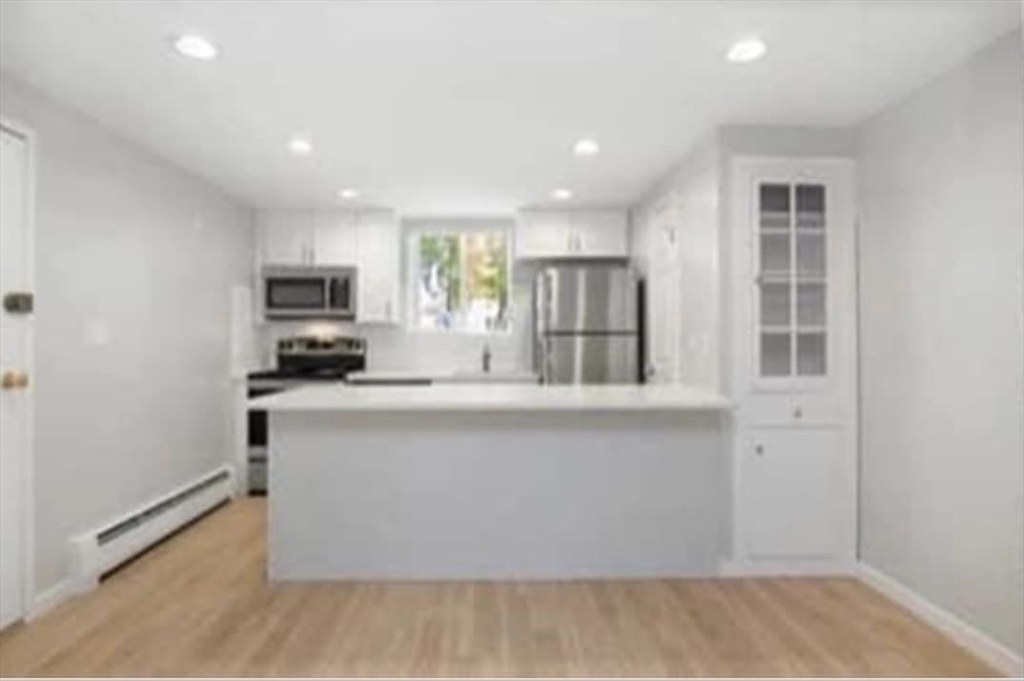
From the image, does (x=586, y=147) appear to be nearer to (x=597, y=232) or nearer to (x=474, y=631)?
(x=597, y=232)

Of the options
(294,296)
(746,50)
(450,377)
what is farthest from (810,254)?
(294,296)

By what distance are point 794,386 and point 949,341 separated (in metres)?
0.92

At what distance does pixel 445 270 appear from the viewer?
7066 mm

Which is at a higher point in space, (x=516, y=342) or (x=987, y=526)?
(x=516, y=342)

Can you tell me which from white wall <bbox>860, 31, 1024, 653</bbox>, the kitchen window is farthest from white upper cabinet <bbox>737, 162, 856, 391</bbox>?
the kitchen window

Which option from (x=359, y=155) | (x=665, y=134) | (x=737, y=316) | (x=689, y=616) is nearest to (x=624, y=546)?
(x=689, y=616)

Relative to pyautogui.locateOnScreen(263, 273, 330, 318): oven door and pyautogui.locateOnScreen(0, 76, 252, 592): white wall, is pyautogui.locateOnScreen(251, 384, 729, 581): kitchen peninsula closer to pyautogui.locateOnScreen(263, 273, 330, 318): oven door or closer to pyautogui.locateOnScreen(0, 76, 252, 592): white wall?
pyautogui.locateOnScreen(0, 76, 252, 592): white wall

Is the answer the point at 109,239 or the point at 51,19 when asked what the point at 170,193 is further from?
the point at 51,19

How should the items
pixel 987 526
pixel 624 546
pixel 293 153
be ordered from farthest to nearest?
pixel 293 153 < pixel 624 546 < pixel 987 526

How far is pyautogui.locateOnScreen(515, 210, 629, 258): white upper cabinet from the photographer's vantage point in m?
6.59

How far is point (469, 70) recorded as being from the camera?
10.5 feet

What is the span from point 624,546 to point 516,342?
3.22m

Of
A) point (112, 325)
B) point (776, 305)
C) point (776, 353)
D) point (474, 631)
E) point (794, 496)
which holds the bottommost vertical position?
point (474, 631)

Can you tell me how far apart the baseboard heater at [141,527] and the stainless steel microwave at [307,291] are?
1484mm
